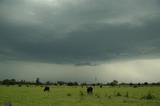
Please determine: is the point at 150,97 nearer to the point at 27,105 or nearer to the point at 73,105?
the point at 73,105

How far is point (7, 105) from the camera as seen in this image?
30.0ft

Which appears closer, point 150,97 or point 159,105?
point 159,105

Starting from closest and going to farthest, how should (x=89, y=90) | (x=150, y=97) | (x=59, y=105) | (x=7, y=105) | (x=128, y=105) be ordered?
(x=7, y=105), (x=59, y=105), (x=128, y=105), (x=150, y=97), (x=89, y=90)

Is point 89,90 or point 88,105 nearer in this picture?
point 88,105

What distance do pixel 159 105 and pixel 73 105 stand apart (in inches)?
425

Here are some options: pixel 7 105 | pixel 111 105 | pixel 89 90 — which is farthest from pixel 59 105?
pixel 89 90

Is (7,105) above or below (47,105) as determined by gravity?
above

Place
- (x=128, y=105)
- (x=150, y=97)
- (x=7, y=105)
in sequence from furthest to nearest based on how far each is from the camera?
(x=150, y=97), (x=128, y=105), (x=7, y=105)

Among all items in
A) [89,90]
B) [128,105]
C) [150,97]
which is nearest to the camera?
[128,105]

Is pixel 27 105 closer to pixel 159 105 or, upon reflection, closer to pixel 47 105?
pixel 47 105

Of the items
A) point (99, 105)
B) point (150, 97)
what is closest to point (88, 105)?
point (99, 105)

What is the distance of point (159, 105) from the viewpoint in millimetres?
27062

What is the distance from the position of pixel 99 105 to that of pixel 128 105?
3.80m

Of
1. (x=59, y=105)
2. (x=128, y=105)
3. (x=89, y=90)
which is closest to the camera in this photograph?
(x=59, y=105)
